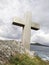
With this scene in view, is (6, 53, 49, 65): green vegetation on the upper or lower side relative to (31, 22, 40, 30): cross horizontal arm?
lower

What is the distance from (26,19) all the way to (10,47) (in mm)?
1865

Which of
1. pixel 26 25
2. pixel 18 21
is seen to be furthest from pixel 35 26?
pixel 18 21

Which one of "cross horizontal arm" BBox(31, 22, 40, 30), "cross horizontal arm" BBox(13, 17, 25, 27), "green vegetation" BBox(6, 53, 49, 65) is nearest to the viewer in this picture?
"green vegetation" BBox(6, 53, 49, 65)

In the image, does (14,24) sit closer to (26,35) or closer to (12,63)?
(26,35)

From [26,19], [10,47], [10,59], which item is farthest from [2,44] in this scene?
[26,19]

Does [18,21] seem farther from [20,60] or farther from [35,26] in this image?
[20,60]

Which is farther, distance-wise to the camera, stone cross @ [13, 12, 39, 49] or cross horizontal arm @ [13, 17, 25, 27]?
stone cross @ [13, 12, 39, 49]

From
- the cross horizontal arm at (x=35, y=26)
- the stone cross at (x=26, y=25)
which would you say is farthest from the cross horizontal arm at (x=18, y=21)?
the cross horizontal arm at (x=35, y=26)

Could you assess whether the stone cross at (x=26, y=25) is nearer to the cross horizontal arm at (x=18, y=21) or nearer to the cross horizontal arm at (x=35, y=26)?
the cross horizontal arm at (x=18, y=21)

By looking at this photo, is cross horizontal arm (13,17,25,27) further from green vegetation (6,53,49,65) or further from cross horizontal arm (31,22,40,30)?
green vegetation (6,53,49,65)

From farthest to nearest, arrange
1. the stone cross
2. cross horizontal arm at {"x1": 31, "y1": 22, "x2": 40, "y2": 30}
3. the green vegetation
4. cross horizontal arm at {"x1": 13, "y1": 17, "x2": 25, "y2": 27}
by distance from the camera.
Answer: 1. cross horizontal arm at {"x1": 31, "y1": 22, "x2": 40, "y2": 30}
2. the stone cross
3. cross horizontal arm at {"x1": 13, "y1": 17, "x2": 25, "y2": 27}
4. the green vegetation

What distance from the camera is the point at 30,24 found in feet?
34.6

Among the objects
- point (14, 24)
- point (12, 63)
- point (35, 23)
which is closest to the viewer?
point (12, 63)

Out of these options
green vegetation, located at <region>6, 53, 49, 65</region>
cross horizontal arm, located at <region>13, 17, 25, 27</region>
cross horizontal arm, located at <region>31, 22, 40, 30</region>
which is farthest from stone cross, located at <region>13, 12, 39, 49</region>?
green vegetation, located at <region>6, 53, 49, 65</region>
